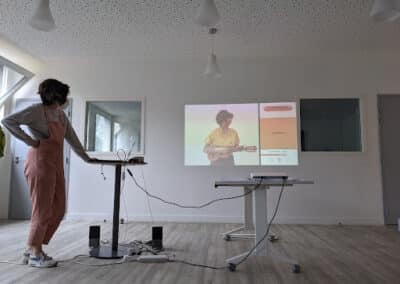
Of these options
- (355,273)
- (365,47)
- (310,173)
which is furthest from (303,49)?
(355,273)

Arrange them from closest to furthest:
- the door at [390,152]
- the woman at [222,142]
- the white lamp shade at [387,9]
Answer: the white lamp shade at [387,9]
the door at [390,152]
the woman at [222,142]

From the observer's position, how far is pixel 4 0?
3.02 m

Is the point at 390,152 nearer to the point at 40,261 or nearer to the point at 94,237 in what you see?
the point at 94,237

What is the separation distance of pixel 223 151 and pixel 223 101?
782 mm

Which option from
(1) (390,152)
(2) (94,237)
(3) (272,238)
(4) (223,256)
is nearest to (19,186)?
(2) (94,237)

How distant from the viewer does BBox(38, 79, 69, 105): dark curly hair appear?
2156 millimetres

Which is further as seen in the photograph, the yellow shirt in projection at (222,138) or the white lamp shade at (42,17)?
the yellow shirt in projection at (222,138)

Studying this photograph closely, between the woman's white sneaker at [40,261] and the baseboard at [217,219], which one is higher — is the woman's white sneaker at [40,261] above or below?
above

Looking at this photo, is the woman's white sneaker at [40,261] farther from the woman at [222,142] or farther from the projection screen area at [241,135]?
the woman at [222,142]

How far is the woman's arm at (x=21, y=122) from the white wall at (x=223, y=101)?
2.42m

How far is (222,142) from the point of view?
4.46 metres

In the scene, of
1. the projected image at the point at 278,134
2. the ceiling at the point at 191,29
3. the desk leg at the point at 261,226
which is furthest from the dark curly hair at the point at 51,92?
the projected image at the point at 278,134

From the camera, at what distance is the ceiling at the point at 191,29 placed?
313 cm

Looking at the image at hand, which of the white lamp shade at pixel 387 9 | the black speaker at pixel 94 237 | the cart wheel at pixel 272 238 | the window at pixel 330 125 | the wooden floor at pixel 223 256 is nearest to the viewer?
the wooden floor at pixel 223 256
